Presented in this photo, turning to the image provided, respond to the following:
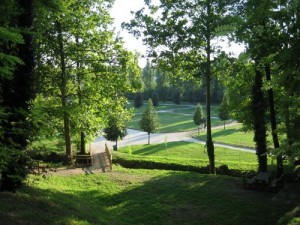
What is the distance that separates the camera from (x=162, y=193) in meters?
15.6

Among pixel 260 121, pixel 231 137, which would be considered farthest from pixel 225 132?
pixel 260 121

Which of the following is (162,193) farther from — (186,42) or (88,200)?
(186,42)

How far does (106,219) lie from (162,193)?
4.24 metres

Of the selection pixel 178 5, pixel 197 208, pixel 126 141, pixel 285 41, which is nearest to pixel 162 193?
pixel 197 208

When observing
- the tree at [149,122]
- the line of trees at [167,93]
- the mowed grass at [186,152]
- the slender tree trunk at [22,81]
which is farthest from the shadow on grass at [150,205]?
the line of trees at [167,93]

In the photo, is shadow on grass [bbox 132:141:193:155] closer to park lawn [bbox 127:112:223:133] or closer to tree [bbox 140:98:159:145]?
tree [bbox 140:98:159:145]

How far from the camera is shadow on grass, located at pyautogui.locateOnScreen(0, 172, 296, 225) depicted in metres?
10.3

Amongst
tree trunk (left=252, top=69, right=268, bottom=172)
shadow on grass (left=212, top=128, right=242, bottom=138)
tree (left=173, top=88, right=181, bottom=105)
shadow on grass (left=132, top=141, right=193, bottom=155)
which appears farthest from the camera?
tree (left=173, top=88, right=181, bottom=105)

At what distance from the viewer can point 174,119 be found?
7944cm

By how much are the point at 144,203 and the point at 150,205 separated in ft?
1.23

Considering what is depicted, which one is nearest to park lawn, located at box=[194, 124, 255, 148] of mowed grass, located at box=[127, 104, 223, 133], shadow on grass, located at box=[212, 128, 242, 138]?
shadow on grass, located at box=[212, 128, 242, 138]

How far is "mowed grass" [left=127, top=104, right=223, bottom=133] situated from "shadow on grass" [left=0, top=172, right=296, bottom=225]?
3842 cm

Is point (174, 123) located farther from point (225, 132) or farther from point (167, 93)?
point (167, 93)

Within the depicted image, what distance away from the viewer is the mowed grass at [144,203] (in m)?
10.4
